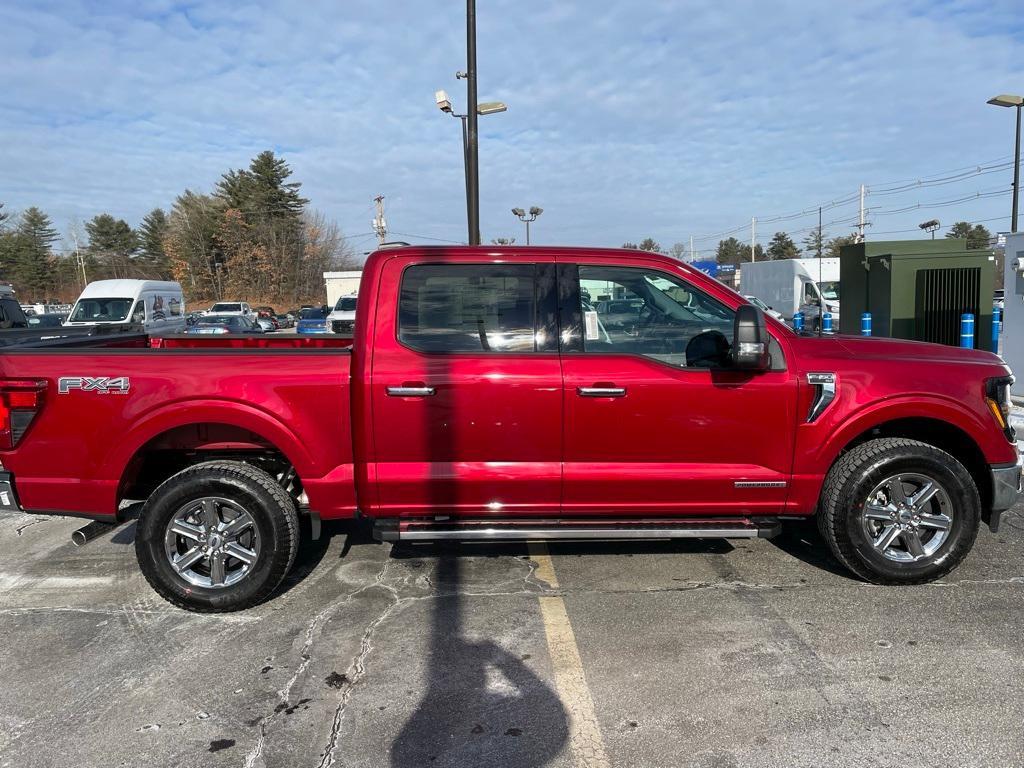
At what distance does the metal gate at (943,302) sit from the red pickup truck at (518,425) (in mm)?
7433

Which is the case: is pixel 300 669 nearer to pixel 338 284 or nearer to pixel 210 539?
pixel 210 539

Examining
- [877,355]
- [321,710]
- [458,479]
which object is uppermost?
[877,355]

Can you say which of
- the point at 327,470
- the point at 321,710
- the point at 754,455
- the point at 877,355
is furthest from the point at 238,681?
the point at 877,355

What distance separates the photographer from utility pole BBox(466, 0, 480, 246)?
12.4 m

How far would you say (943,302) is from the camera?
10.6 metres

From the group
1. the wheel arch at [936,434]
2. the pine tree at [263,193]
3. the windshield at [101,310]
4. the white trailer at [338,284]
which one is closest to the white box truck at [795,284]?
the white trailer at [338,284]

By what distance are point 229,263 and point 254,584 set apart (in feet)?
236

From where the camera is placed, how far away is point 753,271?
1342 inches

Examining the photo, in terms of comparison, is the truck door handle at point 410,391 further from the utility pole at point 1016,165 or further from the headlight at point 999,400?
the utility pole at point 1016,165

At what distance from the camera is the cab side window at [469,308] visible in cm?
391

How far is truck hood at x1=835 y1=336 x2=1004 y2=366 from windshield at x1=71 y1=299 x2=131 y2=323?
20053mm

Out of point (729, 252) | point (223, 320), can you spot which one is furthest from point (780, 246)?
point (223, 320)

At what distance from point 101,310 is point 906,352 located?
20862mm

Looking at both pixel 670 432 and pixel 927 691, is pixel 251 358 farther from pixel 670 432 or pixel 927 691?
pixel 927 691
